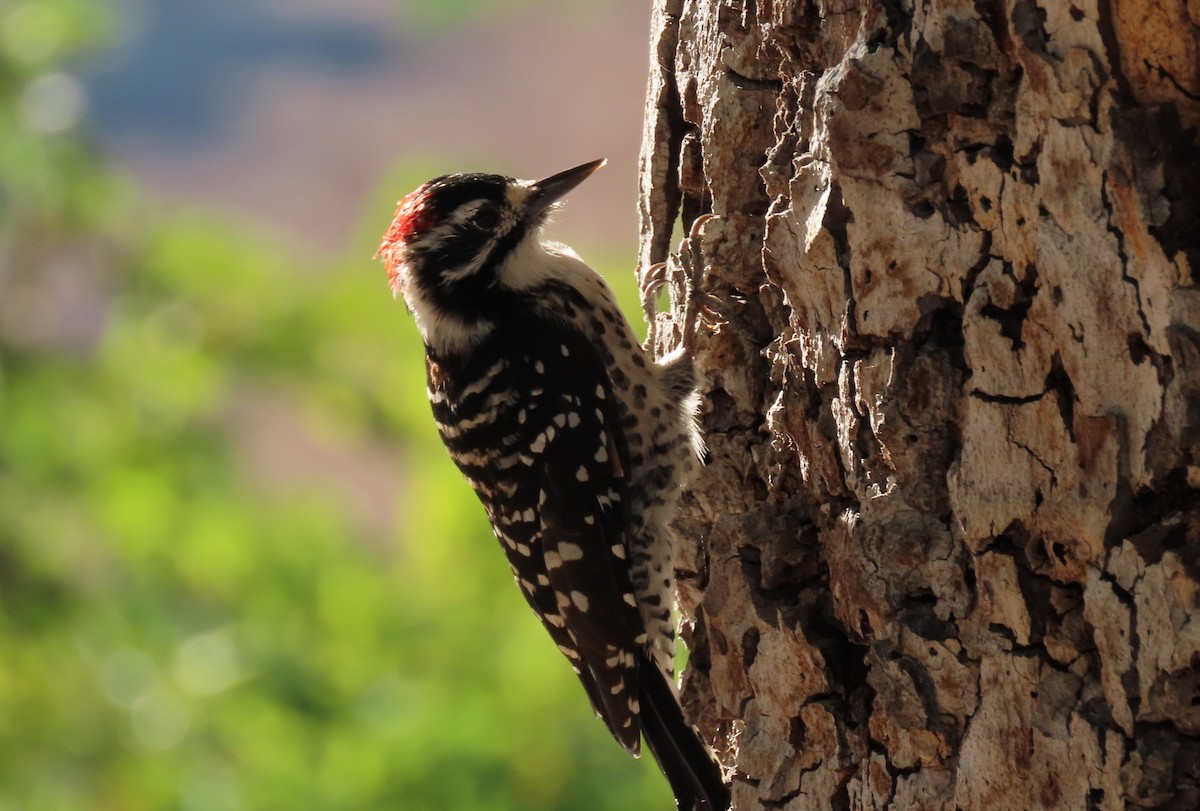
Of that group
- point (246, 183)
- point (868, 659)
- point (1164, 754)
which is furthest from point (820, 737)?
point (246, 183)

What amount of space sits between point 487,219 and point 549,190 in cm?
18

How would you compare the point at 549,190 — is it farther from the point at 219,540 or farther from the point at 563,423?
the point at 219,540

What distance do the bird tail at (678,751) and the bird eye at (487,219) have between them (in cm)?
114

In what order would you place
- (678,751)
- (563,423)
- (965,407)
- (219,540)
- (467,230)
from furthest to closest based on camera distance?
(219,540) < (467,230) < (563,423) < (678,751) < (965,407)

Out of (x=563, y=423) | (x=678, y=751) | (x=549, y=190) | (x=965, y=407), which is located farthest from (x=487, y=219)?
(x=965, y=407)

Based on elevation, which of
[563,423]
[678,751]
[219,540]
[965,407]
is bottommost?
[678,751]

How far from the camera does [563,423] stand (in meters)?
3.05

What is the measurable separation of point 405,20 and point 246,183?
2742 millimetres

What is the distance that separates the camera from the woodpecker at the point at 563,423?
9.73 feet

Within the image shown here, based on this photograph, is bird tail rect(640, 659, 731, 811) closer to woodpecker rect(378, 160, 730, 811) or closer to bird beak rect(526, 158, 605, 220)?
woodpecker rect(378, 160, 730, 811)

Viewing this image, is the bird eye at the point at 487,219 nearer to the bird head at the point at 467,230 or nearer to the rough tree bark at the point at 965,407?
the bird head at the point at 467,230

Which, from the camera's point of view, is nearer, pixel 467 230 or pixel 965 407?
pixel 965 407

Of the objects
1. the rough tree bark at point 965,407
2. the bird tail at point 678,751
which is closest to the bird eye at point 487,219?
the rough tree bark at point 965,407

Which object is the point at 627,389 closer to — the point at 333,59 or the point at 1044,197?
the point at 1044,197
